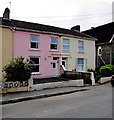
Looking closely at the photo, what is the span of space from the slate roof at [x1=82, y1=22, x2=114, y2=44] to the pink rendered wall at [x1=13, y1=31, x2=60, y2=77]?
45.8 feet

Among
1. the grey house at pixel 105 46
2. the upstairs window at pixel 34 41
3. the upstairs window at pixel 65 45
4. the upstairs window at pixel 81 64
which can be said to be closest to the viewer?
the upstairs window at pixel 34 41

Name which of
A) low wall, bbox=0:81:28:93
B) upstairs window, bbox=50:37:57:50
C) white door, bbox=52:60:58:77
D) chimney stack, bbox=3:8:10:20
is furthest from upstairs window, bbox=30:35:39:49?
low wall, bbox=0:81:28:93

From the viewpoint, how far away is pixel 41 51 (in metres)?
27.4

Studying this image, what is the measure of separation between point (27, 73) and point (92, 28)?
32206 millimetres

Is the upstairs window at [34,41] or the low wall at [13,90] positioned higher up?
the upstairs window at [34,41]

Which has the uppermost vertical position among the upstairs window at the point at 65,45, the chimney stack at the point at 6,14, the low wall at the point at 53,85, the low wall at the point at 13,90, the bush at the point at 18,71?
the chimney stack at the point at 6,14

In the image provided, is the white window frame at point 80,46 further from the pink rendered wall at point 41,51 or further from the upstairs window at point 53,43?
the upstairs window at point 53,43

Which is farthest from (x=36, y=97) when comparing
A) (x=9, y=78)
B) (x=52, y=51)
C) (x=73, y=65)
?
(x=73, y=65)

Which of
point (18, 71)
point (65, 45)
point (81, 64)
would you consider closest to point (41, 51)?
point (65, 45)

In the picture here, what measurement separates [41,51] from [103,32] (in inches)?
757

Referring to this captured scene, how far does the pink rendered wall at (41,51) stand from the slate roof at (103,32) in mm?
13955

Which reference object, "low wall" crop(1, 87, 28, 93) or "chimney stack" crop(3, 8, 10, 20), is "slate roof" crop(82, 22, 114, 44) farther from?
"low wall" crop(1, 87, 28, 93)

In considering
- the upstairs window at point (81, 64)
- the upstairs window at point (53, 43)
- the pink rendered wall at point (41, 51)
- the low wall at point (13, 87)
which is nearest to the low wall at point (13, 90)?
the low wall at point (13, 87)

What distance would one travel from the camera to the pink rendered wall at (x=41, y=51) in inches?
1001
